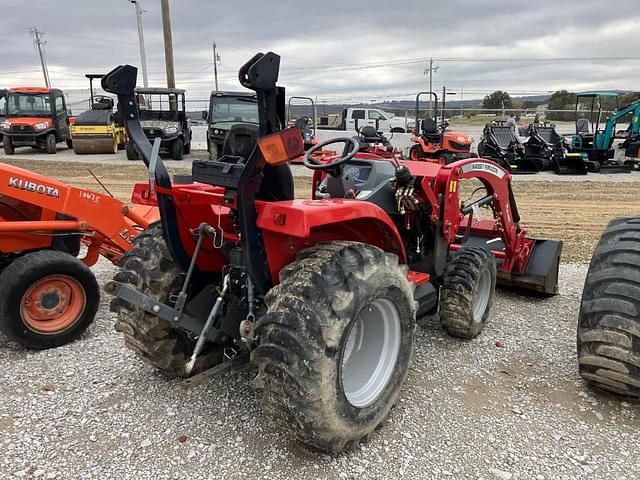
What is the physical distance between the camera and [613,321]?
124 inches

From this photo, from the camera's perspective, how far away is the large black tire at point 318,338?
2.43 m

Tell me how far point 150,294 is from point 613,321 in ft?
8.73

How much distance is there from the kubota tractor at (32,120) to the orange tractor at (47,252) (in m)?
17.8

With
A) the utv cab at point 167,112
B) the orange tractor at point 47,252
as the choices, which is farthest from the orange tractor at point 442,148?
the orange tractor at point 47,252

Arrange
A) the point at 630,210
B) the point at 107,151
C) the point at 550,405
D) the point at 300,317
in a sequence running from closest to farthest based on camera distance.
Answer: the point at 300,317
the point at 550,405
the point at 630,210
the point at 107,151

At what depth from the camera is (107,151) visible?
2044 centimetres

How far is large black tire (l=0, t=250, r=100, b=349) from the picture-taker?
3.87 metres

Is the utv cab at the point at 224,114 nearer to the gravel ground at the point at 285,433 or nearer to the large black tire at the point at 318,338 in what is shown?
the gravel ground at the point at 285,433

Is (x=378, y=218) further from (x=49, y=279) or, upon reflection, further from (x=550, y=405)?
(x=49, y=279)

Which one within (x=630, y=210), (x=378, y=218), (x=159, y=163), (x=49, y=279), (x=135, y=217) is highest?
(x=159, y=163)

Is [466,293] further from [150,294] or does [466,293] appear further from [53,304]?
[53,304]

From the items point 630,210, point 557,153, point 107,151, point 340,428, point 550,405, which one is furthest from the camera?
point 107,151

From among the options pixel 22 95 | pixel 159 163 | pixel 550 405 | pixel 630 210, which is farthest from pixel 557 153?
pixel 22 95

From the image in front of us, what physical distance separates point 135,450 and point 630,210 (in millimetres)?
10089
